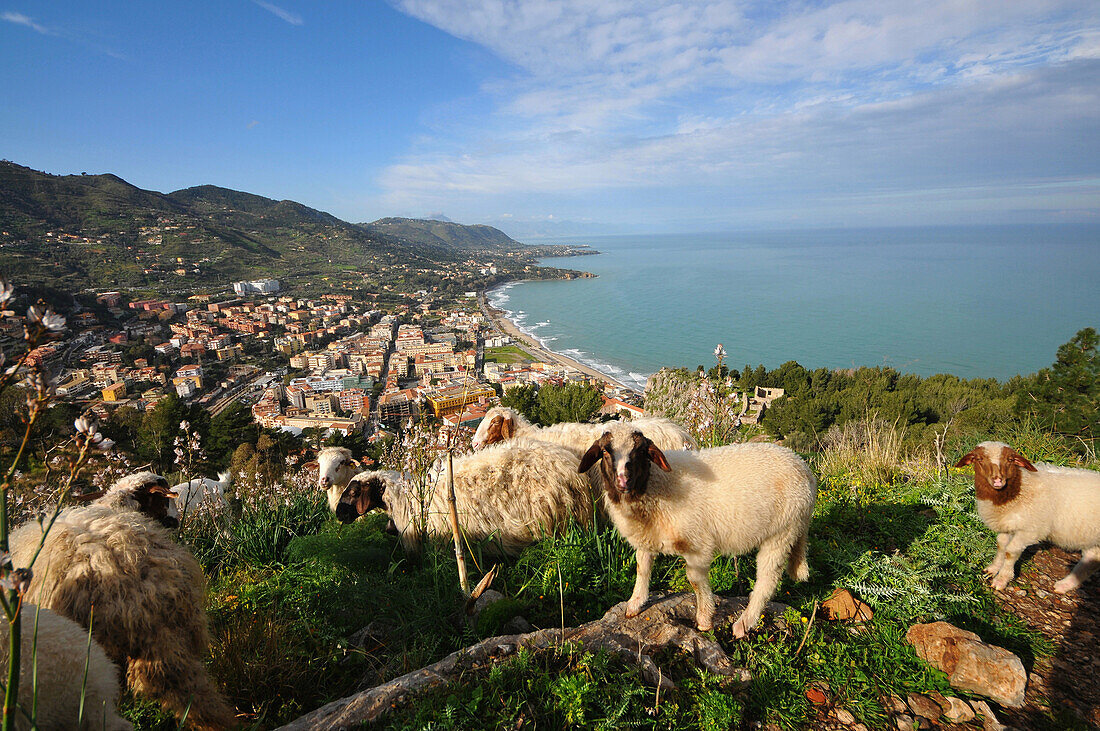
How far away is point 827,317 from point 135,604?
78.1 meters

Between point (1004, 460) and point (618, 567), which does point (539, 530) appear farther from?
point (1004, 460)

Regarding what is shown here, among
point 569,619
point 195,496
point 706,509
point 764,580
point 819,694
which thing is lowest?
point 195,496

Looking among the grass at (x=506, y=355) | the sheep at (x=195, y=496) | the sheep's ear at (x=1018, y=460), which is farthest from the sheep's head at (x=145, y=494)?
the grass at (x=506, y=355)

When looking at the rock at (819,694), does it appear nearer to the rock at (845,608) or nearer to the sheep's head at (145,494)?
the rock at (845,608)

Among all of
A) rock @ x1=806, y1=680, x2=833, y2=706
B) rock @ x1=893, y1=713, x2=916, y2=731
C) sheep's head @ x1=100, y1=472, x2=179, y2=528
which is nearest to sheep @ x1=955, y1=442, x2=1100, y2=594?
rock @ x1=893, y1=713, x2=916, y2=731

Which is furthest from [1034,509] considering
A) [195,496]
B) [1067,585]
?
[195,496]

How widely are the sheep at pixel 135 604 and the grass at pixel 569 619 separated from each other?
0.23 m

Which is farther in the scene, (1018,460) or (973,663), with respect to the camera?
(1018,460)

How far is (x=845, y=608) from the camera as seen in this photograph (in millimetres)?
3264

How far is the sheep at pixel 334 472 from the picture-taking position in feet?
19.5

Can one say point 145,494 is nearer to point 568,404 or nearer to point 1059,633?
point 1059,633

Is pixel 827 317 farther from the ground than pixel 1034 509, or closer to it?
closer to it

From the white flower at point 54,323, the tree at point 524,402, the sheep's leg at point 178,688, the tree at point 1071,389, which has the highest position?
the white flower at point 54,323

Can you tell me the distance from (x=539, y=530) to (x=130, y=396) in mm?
45546
